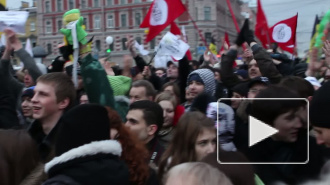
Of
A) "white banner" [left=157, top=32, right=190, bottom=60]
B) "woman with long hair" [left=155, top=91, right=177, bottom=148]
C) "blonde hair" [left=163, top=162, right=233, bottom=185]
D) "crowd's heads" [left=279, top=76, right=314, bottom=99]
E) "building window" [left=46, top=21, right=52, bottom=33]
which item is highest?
"building window" [left=46, top=21, right=52, bottom=33]

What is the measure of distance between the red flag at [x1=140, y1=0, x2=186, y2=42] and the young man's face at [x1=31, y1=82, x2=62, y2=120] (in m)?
4.09

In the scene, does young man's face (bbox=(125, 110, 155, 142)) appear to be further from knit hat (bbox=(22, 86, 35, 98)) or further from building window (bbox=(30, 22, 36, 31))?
building window (bbox=(30, 22, 36, 31))

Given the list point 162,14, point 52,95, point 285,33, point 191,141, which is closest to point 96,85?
point 52,95

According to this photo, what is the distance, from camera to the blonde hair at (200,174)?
1826mm

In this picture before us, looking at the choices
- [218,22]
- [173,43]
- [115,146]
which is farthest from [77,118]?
[218,22]

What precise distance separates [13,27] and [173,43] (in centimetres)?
302

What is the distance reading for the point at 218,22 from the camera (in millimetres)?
49625

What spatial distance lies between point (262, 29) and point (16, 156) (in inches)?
267

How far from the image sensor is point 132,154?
9.02ft

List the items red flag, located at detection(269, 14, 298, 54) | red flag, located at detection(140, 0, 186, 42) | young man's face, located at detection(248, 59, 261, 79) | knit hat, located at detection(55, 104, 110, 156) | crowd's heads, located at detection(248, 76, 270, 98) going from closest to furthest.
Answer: knit hat, located at detection(55, 104, 110, 156) < crowd's heads, located at detection(248, 76, 270, 98) < young man's face, located at detection(248, 59, 261, 79) < red flag, located at detection(140, 0, 186, 42) < red flag, located at detection(269, 14, 298, 54)

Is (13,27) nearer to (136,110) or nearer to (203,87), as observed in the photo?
(136,110)

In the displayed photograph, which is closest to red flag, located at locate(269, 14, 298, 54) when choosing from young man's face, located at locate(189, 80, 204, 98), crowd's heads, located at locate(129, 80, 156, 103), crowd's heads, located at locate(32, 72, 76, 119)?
young man's face, located at locate(189, 80, 204, 98)

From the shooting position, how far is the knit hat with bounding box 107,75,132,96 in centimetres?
475
